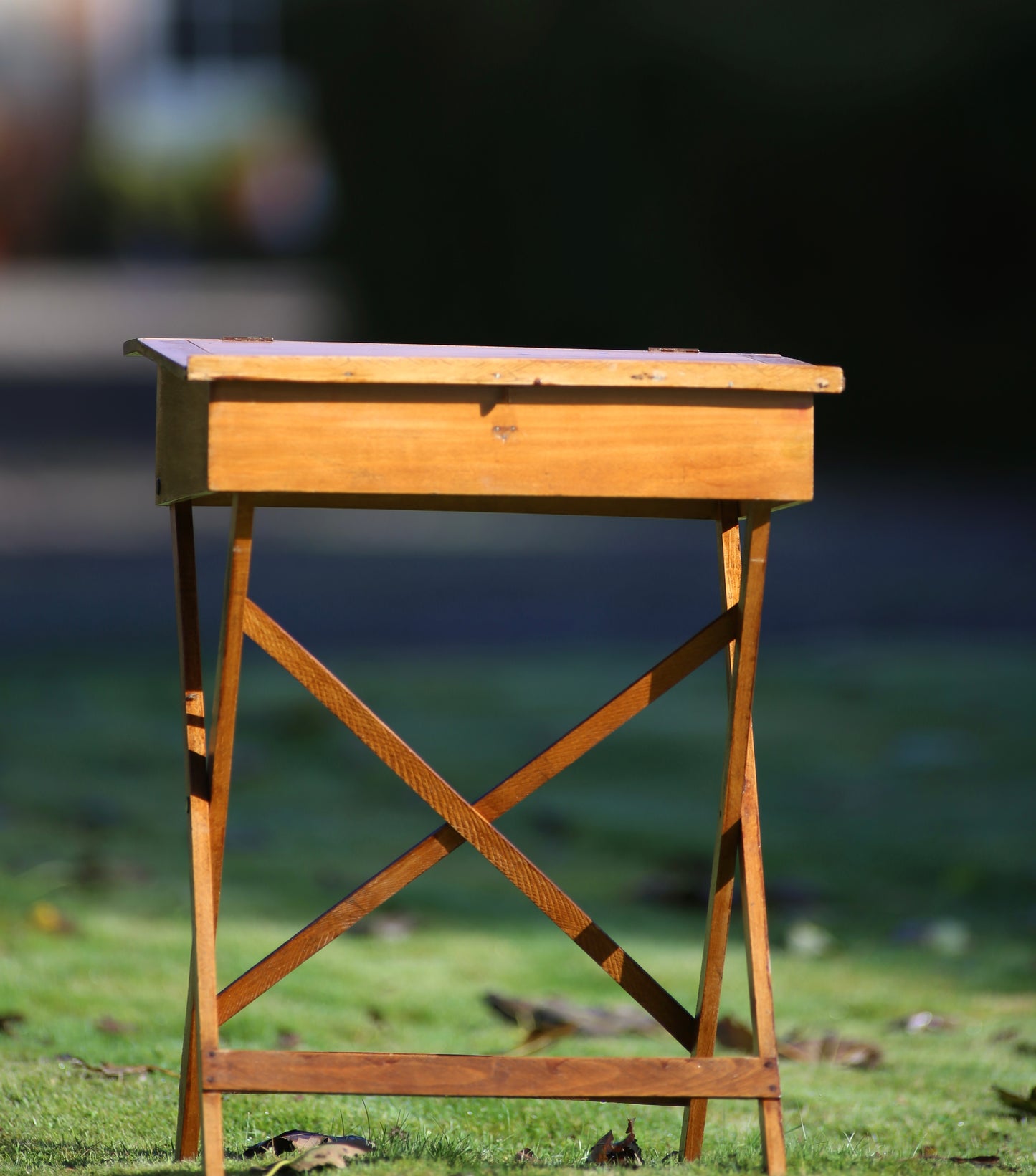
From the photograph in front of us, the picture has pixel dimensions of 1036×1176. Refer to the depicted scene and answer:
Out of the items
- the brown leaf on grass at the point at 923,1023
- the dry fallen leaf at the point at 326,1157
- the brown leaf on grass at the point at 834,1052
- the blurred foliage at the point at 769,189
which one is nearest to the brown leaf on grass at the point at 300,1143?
the dry fallen leaf at the point at 326,1157

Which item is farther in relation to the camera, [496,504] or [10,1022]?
[10,1022]

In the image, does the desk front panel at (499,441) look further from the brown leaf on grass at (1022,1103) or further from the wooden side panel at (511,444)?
the brown leaf on grass at (1022,1103)

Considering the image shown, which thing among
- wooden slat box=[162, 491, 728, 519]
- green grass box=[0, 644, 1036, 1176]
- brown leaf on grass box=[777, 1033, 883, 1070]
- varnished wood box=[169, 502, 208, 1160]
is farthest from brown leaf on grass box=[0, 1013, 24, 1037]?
brown leaf on grass box=[777, 1033, 883, 1070]

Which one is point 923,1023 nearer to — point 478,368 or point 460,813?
point 460,813

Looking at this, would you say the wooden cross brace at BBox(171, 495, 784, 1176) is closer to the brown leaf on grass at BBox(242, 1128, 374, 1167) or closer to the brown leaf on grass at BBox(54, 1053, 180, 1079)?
the brown leaf on grass at BBox(242, 1128, 374, 1167)

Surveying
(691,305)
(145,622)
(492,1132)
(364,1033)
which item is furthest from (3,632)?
(691,305)

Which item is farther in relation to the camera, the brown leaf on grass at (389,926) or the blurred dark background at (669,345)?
the blurred dark background at (669,345)

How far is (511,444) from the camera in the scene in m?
1.89

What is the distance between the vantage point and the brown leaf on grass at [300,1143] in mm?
2051

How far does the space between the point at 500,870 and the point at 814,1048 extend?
980mm

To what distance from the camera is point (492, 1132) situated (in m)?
2.27

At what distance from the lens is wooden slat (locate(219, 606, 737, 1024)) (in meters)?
2.05

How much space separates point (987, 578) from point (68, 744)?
4157 millimetres

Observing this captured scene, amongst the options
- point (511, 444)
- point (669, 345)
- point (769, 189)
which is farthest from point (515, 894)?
point (769, 189)
